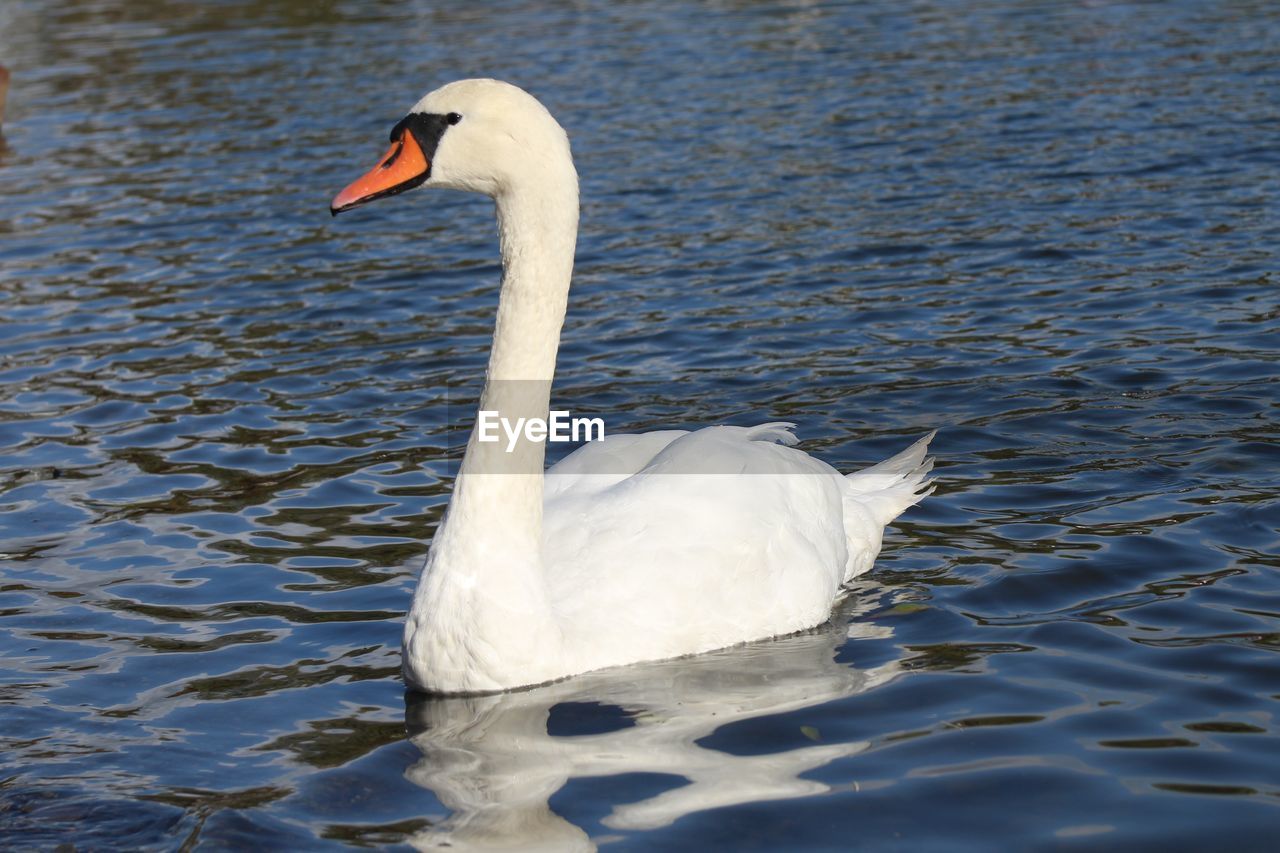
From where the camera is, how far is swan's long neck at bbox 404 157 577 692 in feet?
17.6

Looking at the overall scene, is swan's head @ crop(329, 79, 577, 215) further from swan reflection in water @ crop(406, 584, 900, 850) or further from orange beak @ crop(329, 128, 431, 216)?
swan reflection in water @ crop(406, 584, 900, 850)

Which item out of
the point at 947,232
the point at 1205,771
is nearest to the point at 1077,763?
the point at 1205,771

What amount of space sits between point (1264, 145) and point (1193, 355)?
5.17 metres

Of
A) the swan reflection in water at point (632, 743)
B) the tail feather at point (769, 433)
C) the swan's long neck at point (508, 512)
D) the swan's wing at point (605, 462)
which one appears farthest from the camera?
the tail feather at point (769, 433)

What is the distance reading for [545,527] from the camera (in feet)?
19.1

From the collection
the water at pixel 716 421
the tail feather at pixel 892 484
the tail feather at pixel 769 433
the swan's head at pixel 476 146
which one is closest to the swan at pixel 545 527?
the swan's head at pixel 476 146

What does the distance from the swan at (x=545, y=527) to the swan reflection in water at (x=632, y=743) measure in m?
0.08

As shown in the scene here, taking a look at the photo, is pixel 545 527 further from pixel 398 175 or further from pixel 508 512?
pixel 398 175

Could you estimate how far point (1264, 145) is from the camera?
13.2m

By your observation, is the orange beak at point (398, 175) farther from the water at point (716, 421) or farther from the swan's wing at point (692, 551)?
the water at point (716, 421)

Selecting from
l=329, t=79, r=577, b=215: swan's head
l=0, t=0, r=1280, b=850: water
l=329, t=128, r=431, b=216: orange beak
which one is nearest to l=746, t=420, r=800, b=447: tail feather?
l=0, t=0, r=1280, b=850: water

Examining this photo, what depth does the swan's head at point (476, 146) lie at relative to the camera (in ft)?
18.3

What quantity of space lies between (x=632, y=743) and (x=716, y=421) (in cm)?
360

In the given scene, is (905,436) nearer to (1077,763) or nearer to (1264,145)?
(1077,763)
